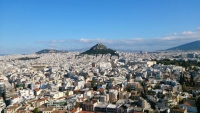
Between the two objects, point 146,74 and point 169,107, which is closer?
point 169,107

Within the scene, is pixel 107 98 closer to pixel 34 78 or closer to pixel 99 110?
pixel 99 110

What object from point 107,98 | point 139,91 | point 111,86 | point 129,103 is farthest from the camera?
point 111,86

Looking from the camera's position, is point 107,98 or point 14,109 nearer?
point 14,109

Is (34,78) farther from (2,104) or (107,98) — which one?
(107,98)

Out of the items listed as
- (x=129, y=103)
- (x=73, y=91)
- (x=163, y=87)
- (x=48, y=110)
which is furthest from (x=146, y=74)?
(x=48, y=110)

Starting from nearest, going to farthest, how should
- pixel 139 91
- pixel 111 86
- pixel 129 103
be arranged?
pixel 129 103 → pixel 139 91 → pixel 111 86

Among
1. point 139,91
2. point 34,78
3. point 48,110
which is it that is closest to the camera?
point 48,110

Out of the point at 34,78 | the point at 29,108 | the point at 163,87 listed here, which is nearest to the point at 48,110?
the point at 29,108

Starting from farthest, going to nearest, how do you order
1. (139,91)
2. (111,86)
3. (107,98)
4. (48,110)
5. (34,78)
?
(34,78), (111,86), (139,91), (107,98), (48,110)
